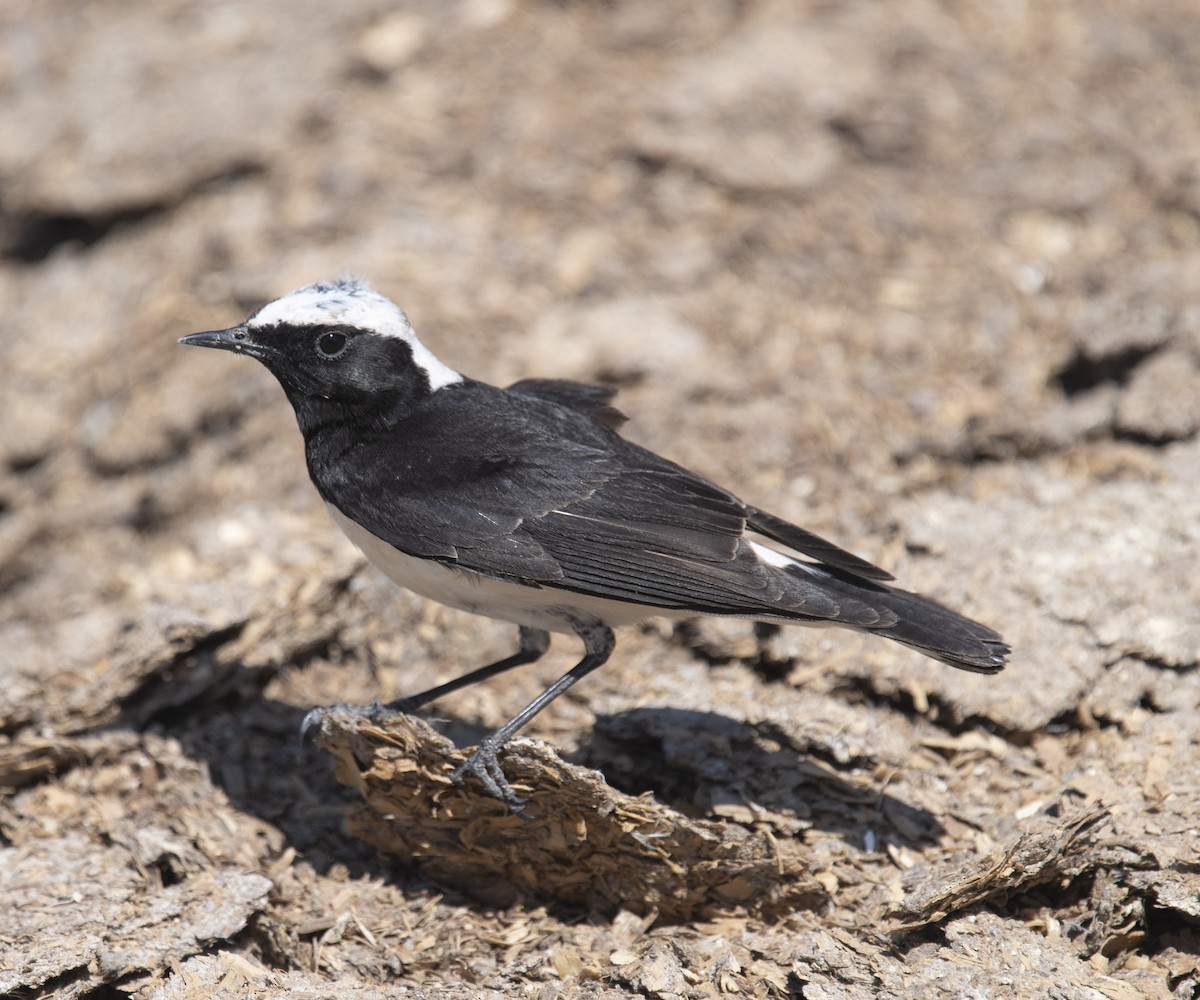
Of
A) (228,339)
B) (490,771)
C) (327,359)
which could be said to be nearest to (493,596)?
(490,771)

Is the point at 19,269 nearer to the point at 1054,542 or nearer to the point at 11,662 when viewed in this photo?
the point at 11,662

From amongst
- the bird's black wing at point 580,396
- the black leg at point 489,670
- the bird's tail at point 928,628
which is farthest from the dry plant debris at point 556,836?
the bird's black wing at point 580,396

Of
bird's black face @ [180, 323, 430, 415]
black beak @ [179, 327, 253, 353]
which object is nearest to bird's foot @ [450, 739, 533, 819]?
bird's black face @ [180, 323, 430, 415]

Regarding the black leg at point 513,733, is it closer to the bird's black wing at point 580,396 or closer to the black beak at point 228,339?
the bird's black wing at point 580,396

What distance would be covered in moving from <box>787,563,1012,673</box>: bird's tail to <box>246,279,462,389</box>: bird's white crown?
79.8 inches

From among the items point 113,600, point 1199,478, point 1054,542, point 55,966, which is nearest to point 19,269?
point 113,600

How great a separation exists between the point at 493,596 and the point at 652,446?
2470 millimetres

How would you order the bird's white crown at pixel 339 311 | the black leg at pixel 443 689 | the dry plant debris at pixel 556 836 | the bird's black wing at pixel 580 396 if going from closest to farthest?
the dry plant debris at pixel 556 836
the black leg at pixel 443 689
the bird's white crown at pixel 339 311
the bird's black wing at pixel 580 396

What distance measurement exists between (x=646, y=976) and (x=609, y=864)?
52 centimetres

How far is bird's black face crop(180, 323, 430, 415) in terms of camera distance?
17.4 ft

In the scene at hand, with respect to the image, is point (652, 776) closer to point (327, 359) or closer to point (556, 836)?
point (556, 836)

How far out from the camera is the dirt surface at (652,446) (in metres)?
4.65

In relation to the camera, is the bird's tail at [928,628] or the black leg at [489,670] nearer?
the bird's tail at [928,628]

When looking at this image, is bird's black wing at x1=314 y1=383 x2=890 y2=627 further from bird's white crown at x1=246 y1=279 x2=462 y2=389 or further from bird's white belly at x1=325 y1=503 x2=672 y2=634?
bird's white crown at x1=246 y1=279 x2=462 y2=389
